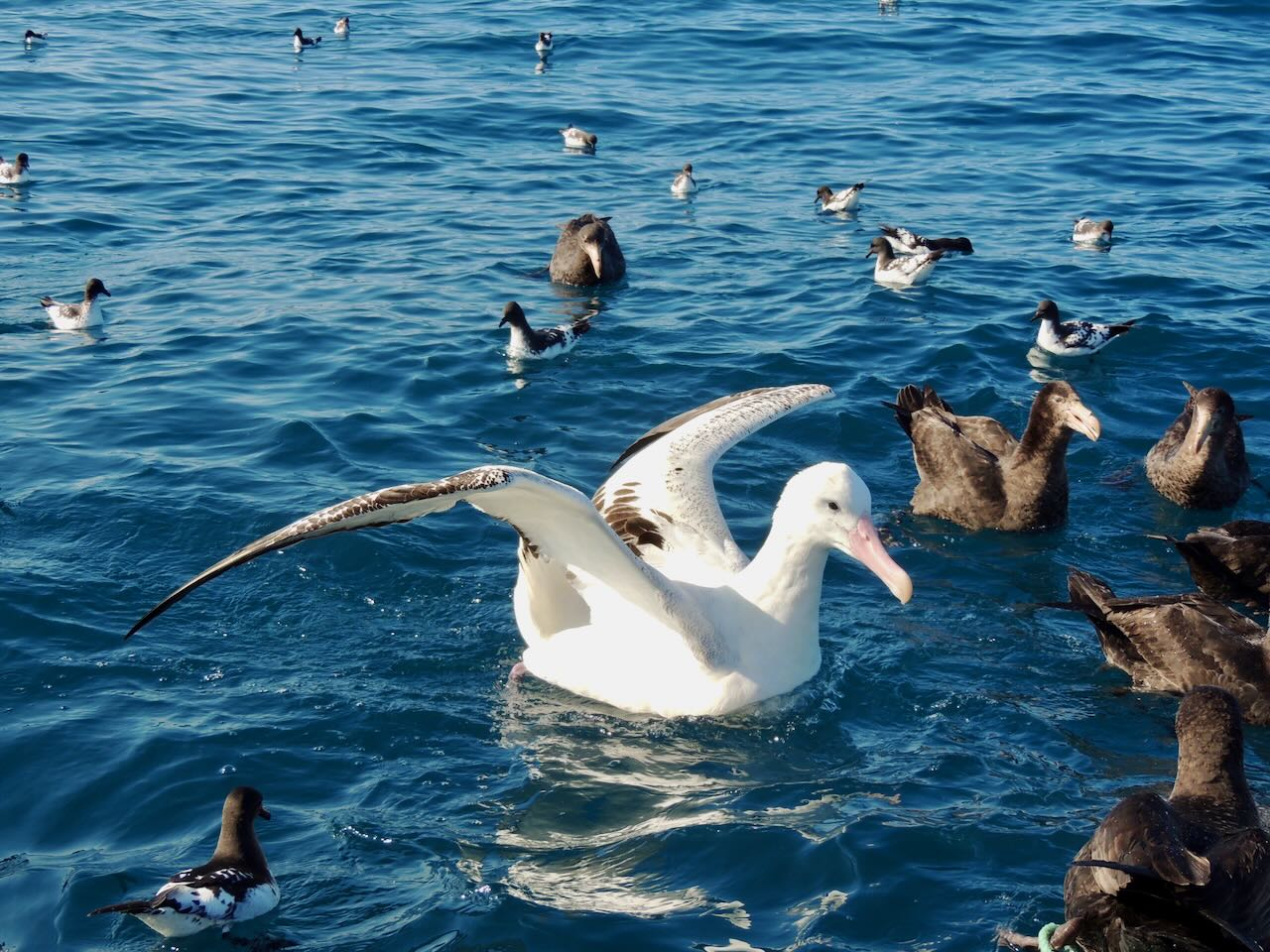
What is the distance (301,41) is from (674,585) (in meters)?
23.2

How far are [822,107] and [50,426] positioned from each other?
15673 millimetres

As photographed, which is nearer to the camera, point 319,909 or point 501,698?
point 319,909

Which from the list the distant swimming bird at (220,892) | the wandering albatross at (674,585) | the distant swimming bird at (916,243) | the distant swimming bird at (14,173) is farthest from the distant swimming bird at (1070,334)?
the distant swimming bird at (14,173)

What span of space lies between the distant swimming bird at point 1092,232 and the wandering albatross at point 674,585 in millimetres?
9849

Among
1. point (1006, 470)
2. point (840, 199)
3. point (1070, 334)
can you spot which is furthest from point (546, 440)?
point (840, 199)

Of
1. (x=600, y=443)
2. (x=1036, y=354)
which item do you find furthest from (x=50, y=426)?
(x=1036, y=354)

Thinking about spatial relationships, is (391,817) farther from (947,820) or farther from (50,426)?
(50,426)

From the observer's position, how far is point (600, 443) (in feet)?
42.8

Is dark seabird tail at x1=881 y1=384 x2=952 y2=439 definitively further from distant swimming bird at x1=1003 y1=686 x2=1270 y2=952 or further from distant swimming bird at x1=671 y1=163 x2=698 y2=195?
distant swimming bird at x1=671 y1=163 x2=698 y2=195

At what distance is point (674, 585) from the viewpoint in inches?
344

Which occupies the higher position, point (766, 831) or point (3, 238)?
point (3, 238)

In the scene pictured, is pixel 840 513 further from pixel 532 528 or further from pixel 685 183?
pixel 685 183

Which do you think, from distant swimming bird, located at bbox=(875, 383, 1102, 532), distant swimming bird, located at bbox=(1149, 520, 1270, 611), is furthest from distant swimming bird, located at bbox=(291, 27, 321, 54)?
distant swimming bird, located at bbox=(1149, 520, 1270, 611)

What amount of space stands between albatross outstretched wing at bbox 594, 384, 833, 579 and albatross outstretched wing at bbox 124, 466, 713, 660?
27.0 inches
